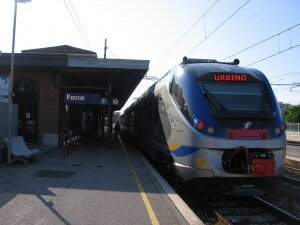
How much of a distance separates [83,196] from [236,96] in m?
3.97

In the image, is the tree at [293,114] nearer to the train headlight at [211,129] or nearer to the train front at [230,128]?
the train front at [230,128]

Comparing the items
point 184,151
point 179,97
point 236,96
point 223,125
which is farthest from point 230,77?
point 184,151

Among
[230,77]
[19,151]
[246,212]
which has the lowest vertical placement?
[246,212]

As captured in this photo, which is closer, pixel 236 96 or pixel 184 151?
pixel 184 151

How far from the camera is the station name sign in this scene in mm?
22234

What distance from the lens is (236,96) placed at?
407 inches

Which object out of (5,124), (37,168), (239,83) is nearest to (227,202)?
(239,83)

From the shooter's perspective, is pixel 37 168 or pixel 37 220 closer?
pixel 37 220

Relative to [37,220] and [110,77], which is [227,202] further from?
[110,77]

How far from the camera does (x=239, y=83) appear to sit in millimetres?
10680

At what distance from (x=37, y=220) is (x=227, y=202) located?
192 inches

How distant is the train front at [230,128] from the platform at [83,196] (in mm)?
1155

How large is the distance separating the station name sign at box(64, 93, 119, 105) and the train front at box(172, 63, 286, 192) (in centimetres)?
1217

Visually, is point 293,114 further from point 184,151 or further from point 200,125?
point 200,125
